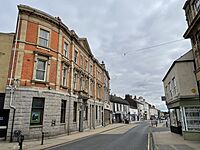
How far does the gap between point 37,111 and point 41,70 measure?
392 centimetres

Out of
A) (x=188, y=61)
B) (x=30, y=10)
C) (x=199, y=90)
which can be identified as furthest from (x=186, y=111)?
(x=30, y=10)

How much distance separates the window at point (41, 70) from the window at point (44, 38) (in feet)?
5.97

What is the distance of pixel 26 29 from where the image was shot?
16.0 meters

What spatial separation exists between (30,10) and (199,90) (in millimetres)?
16660

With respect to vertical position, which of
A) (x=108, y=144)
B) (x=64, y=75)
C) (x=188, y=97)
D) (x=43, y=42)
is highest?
(x=43, y=42)

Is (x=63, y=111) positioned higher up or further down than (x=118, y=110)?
further down

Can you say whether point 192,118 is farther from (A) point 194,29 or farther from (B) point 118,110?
(B) point 118,110

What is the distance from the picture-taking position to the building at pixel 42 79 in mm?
14406

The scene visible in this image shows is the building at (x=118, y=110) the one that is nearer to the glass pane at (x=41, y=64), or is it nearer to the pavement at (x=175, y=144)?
the glass pane at (x=41, y=64)

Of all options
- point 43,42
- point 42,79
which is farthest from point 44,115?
point 43,42

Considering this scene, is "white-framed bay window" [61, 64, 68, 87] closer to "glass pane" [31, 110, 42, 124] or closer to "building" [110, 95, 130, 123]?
"glass pane" [31, 110, 42, 124]

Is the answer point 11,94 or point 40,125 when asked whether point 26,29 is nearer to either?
point 11,94

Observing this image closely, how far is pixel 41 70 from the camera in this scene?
54.1ft

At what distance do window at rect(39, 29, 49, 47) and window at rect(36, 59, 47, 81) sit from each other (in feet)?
5.97
